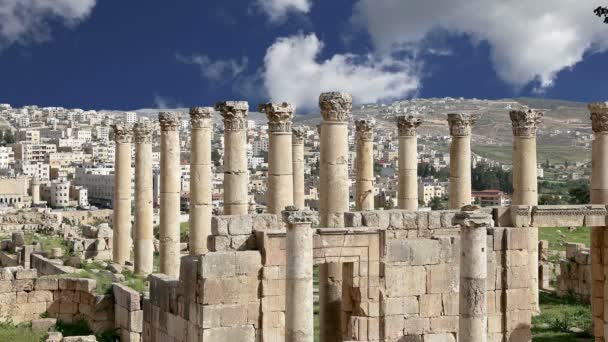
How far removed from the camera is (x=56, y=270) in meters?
30.6

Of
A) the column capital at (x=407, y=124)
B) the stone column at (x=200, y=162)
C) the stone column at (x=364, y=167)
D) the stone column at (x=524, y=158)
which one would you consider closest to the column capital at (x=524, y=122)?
the stone column at (x=524, y=158)

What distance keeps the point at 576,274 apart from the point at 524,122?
7646 millimetres

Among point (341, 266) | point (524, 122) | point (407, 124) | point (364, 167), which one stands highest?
point (407, 124)

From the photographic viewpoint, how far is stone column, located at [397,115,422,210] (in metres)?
33.2

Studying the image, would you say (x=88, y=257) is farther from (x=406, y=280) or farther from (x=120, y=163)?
(x=406, y=280)

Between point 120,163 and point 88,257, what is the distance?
29.5 feet

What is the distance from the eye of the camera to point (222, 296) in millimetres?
19219

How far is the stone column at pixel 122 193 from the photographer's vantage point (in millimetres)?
33969

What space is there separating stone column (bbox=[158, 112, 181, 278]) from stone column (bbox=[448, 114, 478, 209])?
9.95 m

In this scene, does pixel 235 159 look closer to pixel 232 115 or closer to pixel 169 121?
pixel 232 115

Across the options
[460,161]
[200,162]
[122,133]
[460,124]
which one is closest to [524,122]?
[460,124]

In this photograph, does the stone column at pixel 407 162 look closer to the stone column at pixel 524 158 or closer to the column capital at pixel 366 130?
the column capital at pixel 366 130

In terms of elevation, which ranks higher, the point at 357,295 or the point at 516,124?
the point at 516,124

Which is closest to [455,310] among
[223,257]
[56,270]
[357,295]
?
[357,295]
